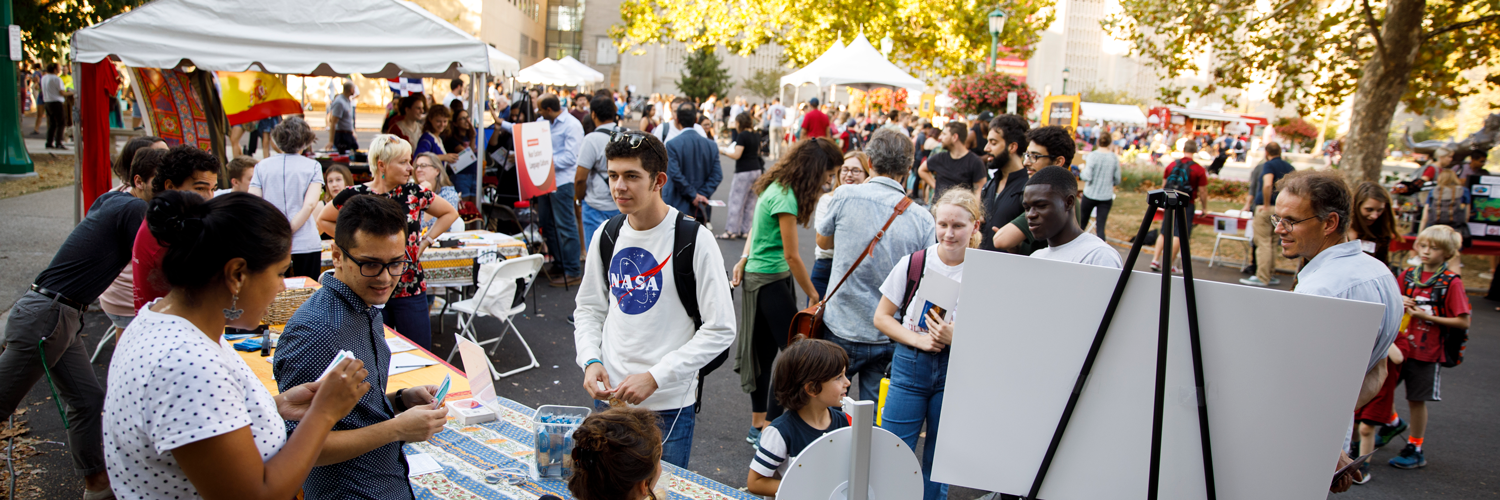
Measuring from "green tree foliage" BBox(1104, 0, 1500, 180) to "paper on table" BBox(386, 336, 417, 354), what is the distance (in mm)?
9707

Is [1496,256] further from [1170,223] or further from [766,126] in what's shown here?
[766,126]

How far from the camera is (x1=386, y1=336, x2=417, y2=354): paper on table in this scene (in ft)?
13.3

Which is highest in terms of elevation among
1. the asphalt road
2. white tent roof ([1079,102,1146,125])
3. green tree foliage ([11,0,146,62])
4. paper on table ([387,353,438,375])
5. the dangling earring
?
white tent roof ([1079,102,1146,125])

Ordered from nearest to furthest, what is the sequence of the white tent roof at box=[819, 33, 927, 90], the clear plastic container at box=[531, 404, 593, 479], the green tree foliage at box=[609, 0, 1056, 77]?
the clear plastic container at box=[531, 404, 593, 479], the white tent roof at box=[819, 33, 927, 90], the green tree foliage at box=[609, 0, 1056, 77]

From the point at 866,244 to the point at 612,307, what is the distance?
57.3 inches

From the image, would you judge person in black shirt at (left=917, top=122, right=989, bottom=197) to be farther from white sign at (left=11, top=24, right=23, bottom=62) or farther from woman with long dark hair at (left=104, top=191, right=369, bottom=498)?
white sign at (left=11, top=24, right=23, bottom=62)

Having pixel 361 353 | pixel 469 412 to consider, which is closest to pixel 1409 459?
pixel 469 412

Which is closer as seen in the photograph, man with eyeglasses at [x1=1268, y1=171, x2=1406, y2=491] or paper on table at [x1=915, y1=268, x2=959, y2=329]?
man with eyeglasses at [x1=1268, y1=171, x2=1406, y2=491]

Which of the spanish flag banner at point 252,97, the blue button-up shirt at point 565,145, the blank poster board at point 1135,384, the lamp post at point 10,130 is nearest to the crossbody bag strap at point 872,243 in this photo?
the blank poster board at point 1135,384

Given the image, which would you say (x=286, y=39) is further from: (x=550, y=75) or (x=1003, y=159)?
(x=550, y=75)

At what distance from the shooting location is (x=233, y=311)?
1570 millimetres

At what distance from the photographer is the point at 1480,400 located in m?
5.91

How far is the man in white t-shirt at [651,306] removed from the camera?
2.53 m

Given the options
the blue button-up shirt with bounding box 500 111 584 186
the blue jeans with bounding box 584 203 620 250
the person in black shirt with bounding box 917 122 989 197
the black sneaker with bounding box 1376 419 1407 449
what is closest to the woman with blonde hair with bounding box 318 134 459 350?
the blue jeans with bounding box 584 203 620 250
